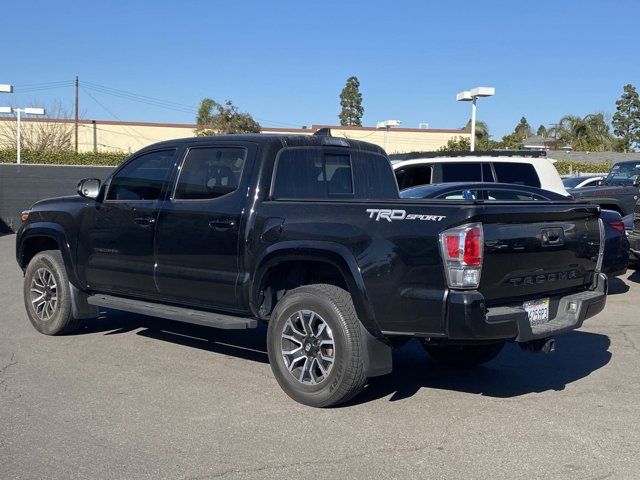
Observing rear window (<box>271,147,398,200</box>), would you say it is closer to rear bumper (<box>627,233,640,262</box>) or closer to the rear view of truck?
the rear view of truck

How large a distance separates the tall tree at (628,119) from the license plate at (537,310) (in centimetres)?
5483

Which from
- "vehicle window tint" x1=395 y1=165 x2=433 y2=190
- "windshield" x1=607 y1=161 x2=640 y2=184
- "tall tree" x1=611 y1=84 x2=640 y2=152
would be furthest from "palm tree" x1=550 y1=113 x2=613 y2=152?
"vehicle window tint" x1=395 y1=165 x2=433 y2=190

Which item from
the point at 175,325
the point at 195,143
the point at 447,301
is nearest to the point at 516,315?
the point at 447,301

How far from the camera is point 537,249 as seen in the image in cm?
526

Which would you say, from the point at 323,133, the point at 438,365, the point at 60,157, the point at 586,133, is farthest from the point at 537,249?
the point at 586,133

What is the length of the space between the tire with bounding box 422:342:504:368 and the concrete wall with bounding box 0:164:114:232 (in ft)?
56.7

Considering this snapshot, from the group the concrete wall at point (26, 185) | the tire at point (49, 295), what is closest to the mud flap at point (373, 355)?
the tire at point (49, 295)

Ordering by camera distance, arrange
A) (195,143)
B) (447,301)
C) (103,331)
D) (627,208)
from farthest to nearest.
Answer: (627,208) → (103,331) → (195,143) → (447,301)

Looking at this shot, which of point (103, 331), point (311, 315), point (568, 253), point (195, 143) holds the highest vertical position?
point (195, 143)

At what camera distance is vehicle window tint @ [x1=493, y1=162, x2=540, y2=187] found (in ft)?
39.7

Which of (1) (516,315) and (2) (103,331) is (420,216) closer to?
(1) (516,315)

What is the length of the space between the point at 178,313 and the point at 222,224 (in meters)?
0.93

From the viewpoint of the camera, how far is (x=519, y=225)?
5.11 m

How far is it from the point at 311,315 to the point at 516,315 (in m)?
1.48
